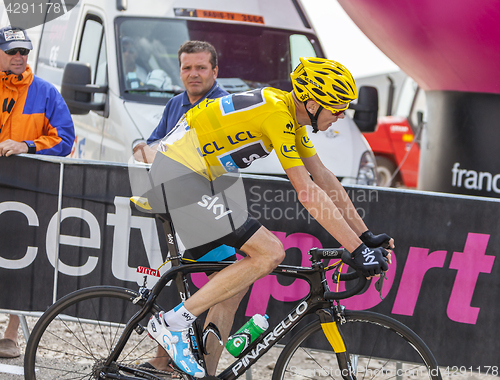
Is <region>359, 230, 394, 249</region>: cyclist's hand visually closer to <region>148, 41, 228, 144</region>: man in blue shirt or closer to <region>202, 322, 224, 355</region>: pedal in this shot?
<region>202, 322, 224, 355</region>: pedal

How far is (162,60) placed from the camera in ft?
19.4

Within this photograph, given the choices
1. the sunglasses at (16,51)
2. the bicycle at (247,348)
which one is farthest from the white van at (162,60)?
the bicycle at (247,348)

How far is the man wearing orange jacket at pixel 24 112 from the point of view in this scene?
14.2 ft

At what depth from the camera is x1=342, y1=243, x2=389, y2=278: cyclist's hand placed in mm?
2729

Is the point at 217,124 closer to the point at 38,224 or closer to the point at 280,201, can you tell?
the point at 280,201

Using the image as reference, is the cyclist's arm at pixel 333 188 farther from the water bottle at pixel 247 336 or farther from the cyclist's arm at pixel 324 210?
the water bottle at pixel 247 336

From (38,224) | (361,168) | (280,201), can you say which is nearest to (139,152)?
(38,224)

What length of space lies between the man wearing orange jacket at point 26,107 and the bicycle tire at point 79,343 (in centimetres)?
136

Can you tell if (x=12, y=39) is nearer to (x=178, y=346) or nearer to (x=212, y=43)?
(x=212, y=43)

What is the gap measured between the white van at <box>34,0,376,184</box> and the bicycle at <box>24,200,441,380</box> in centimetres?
201

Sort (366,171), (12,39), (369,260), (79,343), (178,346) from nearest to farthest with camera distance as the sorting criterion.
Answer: (369,260)
(178,346)
(79,343)
(12,39)
(366,171)

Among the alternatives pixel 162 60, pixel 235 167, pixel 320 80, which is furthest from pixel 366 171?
pixel 320 80

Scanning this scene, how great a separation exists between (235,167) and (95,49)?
373 cm

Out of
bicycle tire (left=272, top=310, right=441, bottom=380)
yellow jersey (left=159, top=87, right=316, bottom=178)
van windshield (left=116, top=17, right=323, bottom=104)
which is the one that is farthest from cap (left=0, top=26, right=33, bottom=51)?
bicycle tire (left=272, top=310, right=441, bottom=380)
